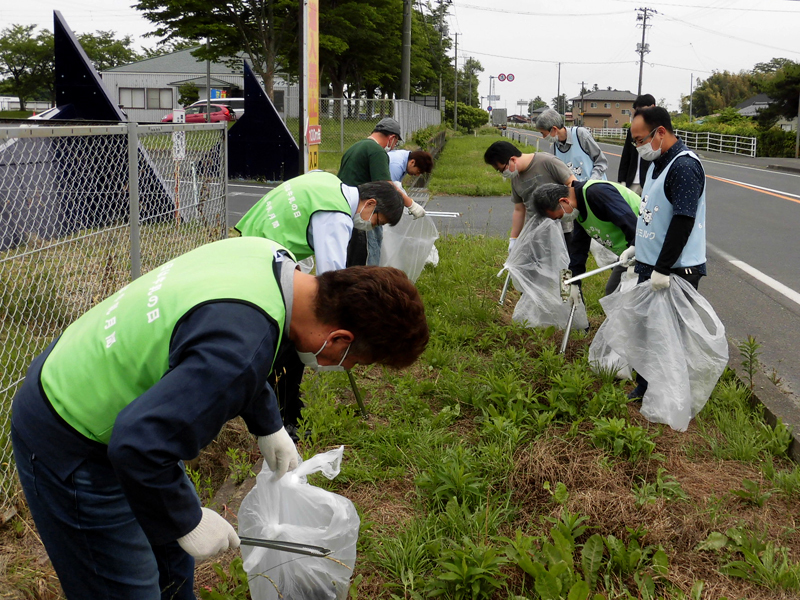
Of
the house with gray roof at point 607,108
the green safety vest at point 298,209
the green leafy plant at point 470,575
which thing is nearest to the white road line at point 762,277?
the green safety vest at point 298,209

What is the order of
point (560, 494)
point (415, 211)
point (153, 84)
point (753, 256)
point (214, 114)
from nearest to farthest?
point (560, 494), point (415, 211), point (753, 256), point (214, 114), point (153, 84)

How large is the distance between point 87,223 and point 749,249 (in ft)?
27.0

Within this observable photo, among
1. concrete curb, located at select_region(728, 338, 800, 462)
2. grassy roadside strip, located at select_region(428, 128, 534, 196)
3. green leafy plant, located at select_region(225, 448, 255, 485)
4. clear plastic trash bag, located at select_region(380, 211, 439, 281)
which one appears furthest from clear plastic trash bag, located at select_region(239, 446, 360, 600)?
grassy roadside strip, located at select_region(428, 128, 534, 196)

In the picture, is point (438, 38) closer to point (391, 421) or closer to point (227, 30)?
point (227, 30)

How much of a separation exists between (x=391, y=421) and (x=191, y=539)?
219 cm

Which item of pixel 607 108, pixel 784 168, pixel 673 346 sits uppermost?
pixel 607 108

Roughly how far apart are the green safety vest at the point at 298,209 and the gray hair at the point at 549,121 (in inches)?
156

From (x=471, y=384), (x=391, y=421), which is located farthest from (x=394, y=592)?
(x=471, y=384)

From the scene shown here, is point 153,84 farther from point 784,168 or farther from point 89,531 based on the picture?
point 89,531

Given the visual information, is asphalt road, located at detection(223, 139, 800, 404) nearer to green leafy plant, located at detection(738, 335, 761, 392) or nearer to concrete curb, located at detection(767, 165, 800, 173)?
green leafy plant, located at detection(738, 335, 761, 392)

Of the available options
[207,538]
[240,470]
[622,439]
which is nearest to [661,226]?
[622,439]

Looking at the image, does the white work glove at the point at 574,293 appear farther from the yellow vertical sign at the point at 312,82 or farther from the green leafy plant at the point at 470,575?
the green leafy plant at the point at 470,575

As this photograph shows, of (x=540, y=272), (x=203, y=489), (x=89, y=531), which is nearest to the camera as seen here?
(x=89, y=531)

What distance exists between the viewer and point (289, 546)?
6.68ft
